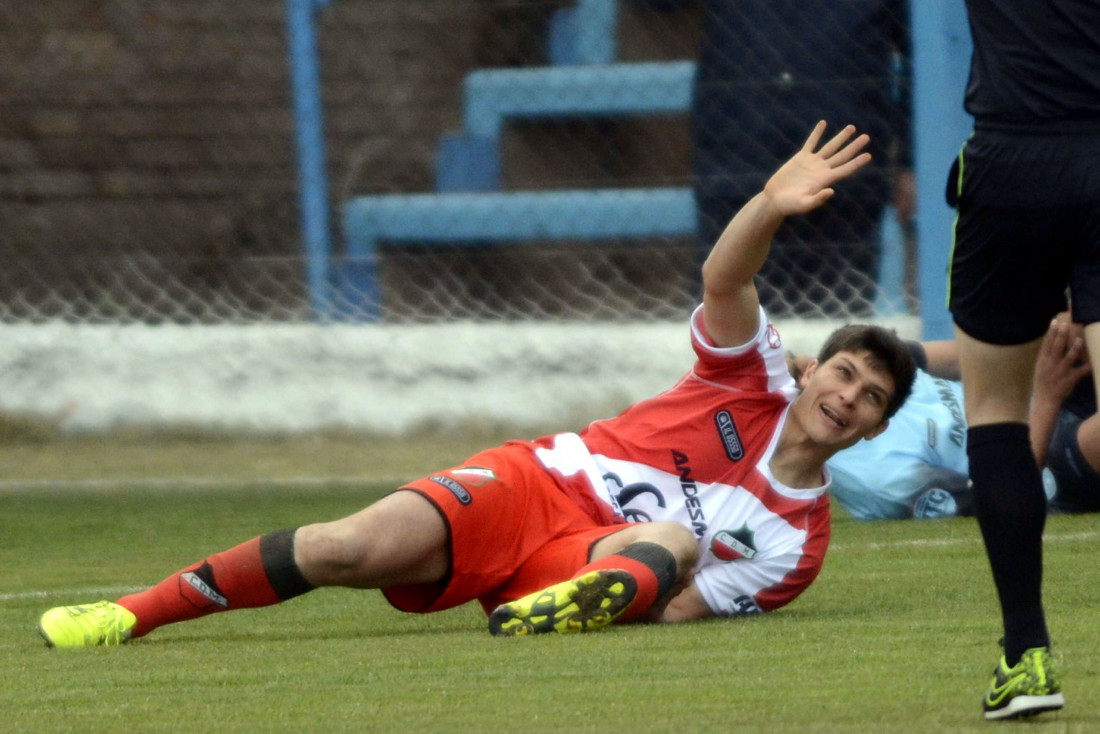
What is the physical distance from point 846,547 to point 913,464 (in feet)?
1.70

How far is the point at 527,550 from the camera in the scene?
324 centimetres

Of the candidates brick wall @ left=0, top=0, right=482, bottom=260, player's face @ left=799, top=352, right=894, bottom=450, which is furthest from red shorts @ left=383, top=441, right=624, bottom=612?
brick wall @ left=0, top=0, right=482, bottom=260

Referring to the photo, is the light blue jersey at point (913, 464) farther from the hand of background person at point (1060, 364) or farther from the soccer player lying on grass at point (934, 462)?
the hand of background person at point (1060, 364)

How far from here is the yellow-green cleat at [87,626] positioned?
3072mm

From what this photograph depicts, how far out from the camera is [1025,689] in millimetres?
2164

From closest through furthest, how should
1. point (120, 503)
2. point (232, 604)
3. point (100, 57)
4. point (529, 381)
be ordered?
1. point (232, 604)
2. point (120, 503)
3. point (529, 381)
4. point (100, 57)

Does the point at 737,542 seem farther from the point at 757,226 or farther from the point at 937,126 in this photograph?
the point at 937,126

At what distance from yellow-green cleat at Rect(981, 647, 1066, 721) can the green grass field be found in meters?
0.02

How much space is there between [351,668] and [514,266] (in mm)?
4483

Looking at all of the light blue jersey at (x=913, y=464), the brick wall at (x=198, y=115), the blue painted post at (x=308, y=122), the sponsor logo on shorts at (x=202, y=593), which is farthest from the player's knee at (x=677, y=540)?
the brick wall at (x=198, y=115)

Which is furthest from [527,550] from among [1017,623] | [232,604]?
[1017,623]

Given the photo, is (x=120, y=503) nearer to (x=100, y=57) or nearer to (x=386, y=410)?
(x=386, y=410)

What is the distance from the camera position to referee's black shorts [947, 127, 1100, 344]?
2.18 metres

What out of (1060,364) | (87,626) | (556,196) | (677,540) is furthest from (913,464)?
(556,196)
